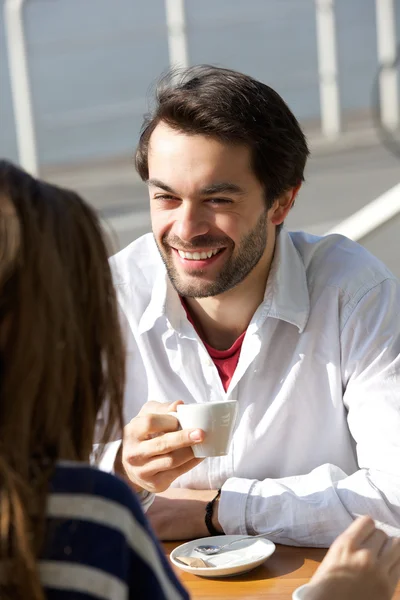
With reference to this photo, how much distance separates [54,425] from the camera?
934 mm

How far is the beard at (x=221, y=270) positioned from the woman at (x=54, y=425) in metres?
1.14

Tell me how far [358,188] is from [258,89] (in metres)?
8.65

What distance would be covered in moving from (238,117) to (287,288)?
1.34ft

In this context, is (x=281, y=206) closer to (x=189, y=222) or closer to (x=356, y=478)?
(x=189, y=222)

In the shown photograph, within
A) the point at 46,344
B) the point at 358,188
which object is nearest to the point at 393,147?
the point at 46,344

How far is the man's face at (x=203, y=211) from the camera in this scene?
209 cm

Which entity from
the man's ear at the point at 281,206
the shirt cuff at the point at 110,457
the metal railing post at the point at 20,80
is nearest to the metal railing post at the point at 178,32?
the metal railing post at the point at 20,80

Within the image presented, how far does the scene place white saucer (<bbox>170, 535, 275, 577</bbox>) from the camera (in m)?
1.52

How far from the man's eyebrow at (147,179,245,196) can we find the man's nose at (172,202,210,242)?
0.13ft

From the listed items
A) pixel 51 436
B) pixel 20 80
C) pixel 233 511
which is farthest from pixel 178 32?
pixel 51 436

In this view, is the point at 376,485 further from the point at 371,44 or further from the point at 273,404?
the point at 371,44

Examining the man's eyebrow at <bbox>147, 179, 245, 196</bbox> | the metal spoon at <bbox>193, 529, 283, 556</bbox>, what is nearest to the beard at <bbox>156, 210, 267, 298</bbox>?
the man's eyebrow at <bbox>147, 179, 245, 196</bbox>

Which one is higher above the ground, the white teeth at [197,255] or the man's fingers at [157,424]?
the white teeth at [197,255]

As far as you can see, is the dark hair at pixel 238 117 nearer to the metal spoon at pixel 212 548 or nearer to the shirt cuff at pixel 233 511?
the shirt cuff at pixel 233 511
